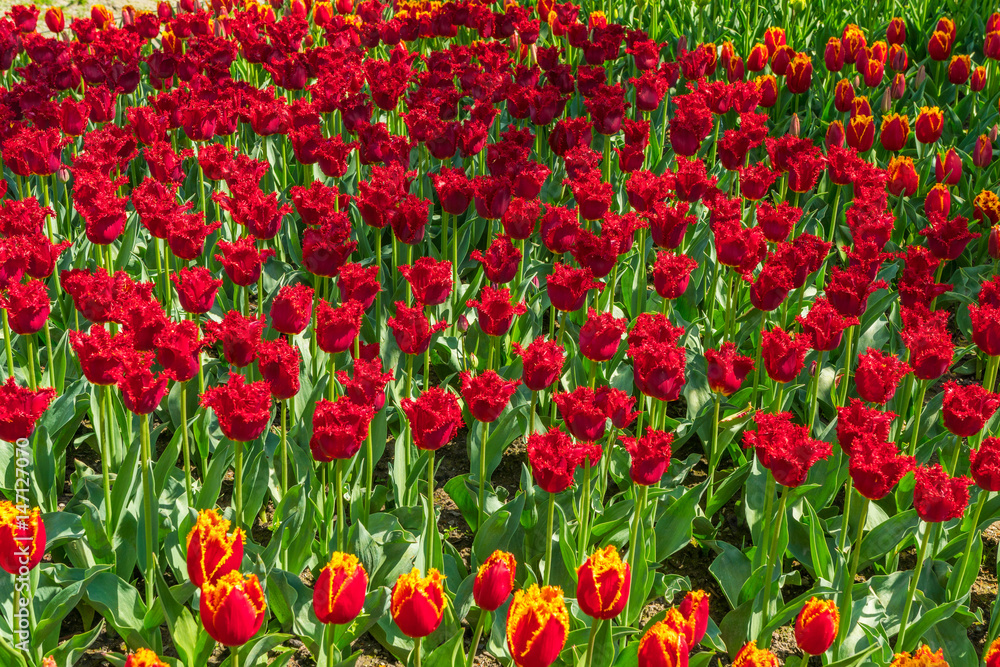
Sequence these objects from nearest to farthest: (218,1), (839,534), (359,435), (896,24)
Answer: (359,435) < (839,534) < (896,24) < (218,1)

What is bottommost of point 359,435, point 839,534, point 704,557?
point 704,557

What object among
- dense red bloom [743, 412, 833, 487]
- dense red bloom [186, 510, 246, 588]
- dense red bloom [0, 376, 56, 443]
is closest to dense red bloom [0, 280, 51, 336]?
dense red bloom [0, 376, 56, 443]

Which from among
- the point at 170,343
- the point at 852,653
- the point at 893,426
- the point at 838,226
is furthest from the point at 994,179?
the point at 170,343

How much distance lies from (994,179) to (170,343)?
14.2ft

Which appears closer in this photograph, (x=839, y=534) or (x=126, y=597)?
(x=126, y=597)

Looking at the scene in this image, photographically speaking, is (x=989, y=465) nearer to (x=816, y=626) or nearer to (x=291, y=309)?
(x=816, y=626)

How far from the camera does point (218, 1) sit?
22.3ft

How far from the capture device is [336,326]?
8.14 ft

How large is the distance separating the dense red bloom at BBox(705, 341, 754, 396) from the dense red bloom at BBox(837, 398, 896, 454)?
0.40m

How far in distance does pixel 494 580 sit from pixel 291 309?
3.38 ft

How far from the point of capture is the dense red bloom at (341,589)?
1.76 m

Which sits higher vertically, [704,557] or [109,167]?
[109,167]

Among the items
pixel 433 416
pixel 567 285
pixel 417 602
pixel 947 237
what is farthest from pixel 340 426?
pixel 947 237

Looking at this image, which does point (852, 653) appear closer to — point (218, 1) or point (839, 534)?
point (839, 534)
